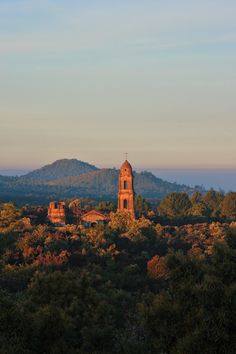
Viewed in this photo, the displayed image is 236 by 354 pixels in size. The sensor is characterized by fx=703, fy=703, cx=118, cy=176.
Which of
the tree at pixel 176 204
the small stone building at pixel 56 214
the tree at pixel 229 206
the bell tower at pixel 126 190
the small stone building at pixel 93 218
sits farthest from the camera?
the tree at pixel 176 204

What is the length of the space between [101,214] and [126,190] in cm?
430

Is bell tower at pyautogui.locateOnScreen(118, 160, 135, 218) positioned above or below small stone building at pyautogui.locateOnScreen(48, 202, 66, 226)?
above

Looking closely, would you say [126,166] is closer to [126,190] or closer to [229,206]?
[126,190]

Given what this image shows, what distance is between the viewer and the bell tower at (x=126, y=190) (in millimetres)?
85750

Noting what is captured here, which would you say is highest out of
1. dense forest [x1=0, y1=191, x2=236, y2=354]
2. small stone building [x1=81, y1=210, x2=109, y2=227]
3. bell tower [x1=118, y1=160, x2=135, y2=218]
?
bell tower [x1=118, y1=160, x2=135, y2=218]

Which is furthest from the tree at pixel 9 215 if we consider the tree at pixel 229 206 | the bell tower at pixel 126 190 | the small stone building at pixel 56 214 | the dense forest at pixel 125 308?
the tree at pixel 229 206

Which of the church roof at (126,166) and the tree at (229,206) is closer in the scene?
the church roof at (126,166)

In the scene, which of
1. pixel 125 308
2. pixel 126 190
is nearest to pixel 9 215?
pixel 126 190

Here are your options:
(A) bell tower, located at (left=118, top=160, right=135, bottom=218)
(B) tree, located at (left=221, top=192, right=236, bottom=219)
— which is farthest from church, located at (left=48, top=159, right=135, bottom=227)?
(B) tree, located at (left=221, top=192, right=236, bottom=219)

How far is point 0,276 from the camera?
51.9 meters

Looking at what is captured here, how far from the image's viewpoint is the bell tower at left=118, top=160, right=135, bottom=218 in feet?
281

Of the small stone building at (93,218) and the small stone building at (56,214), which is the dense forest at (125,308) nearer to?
the small stone building at (56,214)

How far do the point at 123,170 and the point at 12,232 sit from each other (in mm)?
22486

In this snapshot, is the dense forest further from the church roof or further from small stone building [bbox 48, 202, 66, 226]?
the church roof
